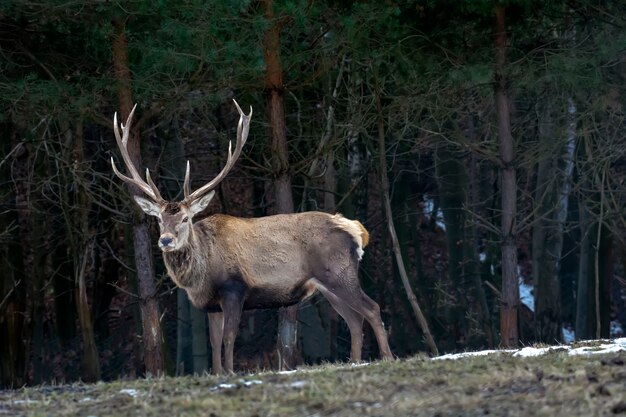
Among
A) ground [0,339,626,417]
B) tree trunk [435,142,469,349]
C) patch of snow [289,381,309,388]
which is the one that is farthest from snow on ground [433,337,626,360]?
tree trunk [435,142,469,349]

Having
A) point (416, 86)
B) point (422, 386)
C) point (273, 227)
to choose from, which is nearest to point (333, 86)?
point (416, 86)

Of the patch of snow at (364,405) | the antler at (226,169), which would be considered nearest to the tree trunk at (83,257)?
the antler at (226,169)

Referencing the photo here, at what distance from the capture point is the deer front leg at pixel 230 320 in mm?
12741

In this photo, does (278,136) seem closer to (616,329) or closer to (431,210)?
(431,210)

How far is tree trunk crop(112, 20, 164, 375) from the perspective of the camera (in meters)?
15.4

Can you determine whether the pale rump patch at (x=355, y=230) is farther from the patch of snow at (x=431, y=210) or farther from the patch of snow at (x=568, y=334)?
the patch of snow at (x=568, y=334)

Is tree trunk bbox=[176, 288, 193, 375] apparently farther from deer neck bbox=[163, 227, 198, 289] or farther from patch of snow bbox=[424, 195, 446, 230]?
deer neck bbox=[163, 227, 198, 289]

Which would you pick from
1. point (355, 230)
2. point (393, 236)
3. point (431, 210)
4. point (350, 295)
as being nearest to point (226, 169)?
point (355, 230)

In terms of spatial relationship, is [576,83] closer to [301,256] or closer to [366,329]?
[301,256]

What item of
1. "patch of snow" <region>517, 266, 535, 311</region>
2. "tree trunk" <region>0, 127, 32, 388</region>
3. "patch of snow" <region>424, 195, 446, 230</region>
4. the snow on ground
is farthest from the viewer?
"patch of snow" <region>517, 266, 535, 311</region>

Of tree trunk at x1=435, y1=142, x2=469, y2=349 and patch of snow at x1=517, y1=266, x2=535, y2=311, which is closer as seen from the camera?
tree trunk at x1=435, y1=142, x2=469, y2=349

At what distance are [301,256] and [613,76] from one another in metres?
6.18

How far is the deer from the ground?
146 inches

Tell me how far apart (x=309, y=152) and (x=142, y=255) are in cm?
345
